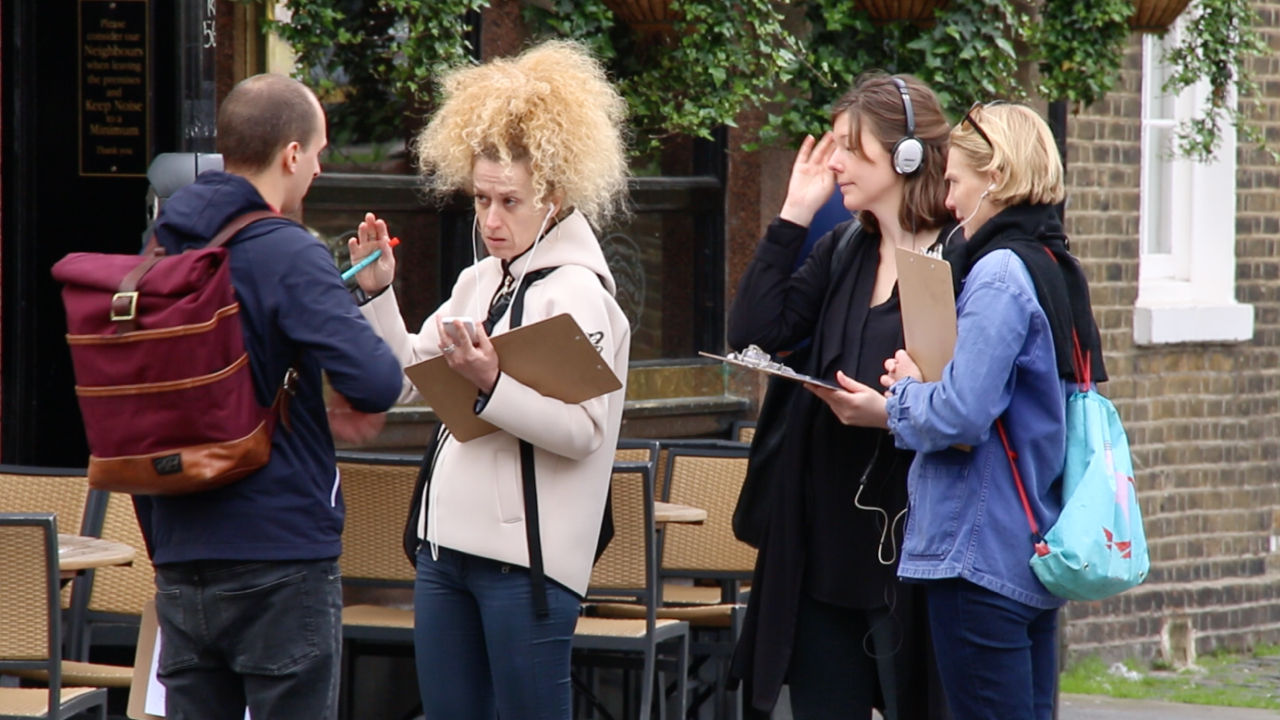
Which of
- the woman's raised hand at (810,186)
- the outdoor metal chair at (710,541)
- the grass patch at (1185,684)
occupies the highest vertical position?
the woman's raised hand at (810,186)

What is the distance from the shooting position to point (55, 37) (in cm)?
632

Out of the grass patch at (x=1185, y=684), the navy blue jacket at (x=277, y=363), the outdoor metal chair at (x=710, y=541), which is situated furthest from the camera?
the grass patch at (x=1185, y=684)

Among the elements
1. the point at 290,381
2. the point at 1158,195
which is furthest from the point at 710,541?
the point at 1158,195

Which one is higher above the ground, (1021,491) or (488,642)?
(1021,491)

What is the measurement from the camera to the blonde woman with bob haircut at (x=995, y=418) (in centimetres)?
361

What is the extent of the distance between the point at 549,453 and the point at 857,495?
2.30 ft

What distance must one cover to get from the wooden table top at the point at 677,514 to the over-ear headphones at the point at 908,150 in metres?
1.89

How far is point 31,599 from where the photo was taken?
432 centimetres

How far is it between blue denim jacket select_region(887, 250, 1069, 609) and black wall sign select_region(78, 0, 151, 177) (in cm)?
358

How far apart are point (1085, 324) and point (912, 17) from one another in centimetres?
334

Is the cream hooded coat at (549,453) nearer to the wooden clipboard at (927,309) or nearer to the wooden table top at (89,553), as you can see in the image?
the wooden clipboard at (927,309)

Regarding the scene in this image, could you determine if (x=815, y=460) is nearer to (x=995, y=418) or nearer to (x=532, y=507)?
(x=995, y=418)

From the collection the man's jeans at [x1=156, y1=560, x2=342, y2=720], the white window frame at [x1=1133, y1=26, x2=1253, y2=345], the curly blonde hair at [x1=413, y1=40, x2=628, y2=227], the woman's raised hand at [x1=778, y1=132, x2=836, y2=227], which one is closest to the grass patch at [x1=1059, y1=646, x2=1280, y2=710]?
the white window frame at [x1=1133, y1=26, x2=1253, y2=345]

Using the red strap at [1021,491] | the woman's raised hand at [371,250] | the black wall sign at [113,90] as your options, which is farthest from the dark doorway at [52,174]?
the red strap at [1021,491]
